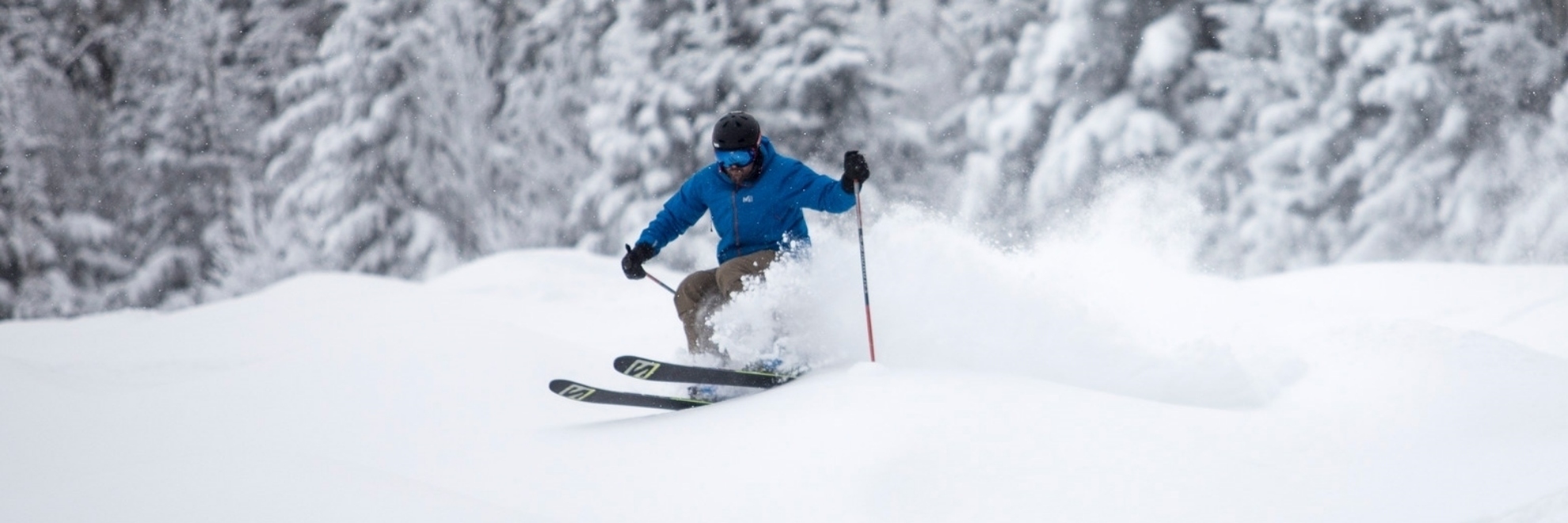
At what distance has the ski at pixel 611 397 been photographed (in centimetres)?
582

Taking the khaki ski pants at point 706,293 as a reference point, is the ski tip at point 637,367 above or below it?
below

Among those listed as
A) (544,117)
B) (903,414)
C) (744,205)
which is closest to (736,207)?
(744,205)

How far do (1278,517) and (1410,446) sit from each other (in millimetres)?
1063

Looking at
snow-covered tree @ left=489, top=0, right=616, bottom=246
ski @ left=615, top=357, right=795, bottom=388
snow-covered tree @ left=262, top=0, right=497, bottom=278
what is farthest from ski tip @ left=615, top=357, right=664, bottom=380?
snow-covered tree @ left=262, top=0, right=497, bottom=278

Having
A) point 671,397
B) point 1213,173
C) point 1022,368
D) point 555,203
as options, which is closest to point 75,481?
point 671,397

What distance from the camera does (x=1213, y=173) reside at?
17531mm

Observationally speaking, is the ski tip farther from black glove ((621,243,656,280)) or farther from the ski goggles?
the ski goggles

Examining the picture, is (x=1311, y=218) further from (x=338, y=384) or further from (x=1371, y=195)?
(x=338, y=384)

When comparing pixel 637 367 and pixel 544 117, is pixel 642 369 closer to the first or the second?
pixel 637 367

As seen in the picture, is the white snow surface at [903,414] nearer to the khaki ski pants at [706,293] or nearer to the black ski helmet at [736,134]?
the khaki ski pants at [706,293]

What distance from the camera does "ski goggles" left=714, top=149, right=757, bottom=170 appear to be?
602 cm

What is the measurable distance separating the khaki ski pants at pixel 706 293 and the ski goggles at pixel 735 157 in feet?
1.56

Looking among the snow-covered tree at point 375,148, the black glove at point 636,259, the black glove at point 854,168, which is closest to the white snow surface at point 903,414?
the black glove at point 636,259

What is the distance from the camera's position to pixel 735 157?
6051 millimetres
